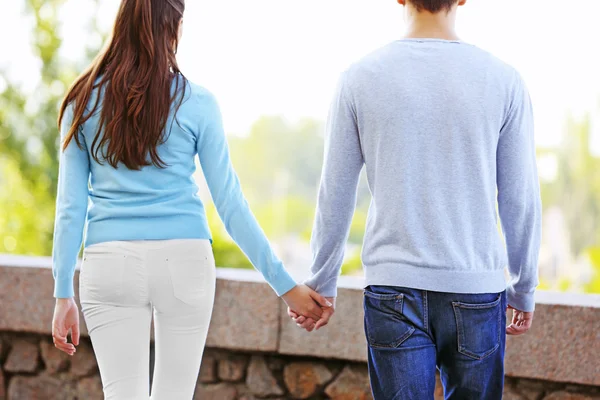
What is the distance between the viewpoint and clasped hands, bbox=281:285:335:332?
7.89 feet

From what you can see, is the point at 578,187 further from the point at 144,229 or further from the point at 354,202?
the point at 144,229

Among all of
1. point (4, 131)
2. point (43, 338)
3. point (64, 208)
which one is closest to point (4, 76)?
point (4, 131)

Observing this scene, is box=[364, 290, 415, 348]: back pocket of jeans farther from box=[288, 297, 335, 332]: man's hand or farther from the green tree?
the green tree

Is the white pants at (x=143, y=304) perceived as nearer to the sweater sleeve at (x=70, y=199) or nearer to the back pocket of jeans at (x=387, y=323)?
the sweater sleeve at (x=70, y=199)

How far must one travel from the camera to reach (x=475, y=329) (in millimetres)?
1918

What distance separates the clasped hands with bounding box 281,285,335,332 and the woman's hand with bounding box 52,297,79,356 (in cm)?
64

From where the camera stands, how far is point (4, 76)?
14641mm

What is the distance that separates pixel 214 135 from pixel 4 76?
13.7 m

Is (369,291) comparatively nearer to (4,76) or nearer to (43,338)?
(43,338)

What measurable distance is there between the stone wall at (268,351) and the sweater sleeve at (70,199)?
1207mm

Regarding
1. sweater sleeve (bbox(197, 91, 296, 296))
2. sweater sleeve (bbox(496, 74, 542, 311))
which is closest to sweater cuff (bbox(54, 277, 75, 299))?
sweater sleeve (bbox(197, 91, 296, 296))

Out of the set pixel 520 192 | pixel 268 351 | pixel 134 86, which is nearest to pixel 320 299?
pixel 520 192

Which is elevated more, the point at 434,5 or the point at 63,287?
the point at 434,5

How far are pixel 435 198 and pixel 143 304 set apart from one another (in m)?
0.82
